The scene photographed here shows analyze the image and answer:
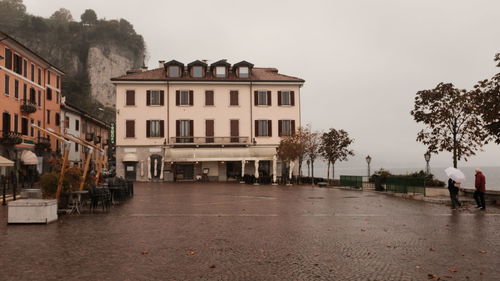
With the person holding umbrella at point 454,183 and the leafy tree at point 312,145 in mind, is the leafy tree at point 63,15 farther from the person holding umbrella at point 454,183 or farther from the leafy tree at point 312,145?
the person holding umbrella at point 454,183

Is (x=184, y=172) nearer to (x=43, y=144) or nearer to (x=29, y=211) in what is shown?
(x=43, y=144)

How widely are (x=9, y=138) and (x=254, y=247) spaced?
3180cm

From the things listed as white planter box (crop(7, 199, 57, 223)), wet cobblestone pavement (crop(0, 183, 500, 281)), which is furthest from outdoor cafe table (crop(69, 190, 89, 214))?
white planter box (crop(7, 199, 57, 223))

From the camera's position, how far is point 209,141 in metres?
44.2

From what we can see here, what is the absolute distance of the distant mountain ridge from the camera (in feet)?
322

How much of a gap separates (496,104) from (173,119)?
30.2 m

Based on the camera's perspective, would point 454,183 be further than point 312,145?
No

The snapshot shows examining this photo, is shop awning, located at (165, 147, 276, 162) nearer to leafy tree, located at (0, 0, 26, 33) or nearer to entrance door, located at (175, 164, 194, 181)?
entrance door, located at (175, 164, 194, 181)

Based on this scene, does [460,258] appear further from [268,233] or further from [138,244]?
[138,244]

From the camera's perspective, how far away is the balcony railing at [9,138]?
34781 mm

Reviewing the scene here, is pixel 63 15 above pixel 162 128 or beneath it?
above

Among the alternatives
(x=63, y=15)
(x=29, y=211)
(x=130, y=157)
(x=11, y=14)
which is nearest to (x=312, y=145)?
(x=130, y=157)

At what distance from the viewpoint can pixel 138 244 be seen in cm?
936

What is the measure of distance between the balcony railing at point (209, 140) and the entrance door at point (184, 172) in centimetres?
228
